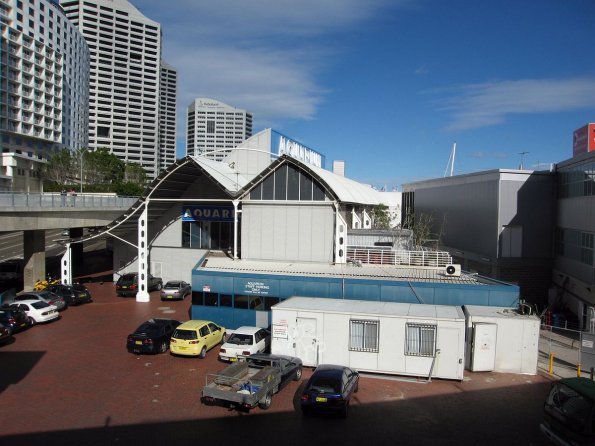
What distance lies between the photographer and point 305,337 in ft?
54.8

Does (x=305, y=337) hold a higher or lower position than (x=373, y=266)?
lower

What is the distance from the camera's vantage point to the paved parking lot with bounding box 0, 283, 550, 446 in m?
11.4

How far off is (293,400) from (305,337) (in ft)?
10.2

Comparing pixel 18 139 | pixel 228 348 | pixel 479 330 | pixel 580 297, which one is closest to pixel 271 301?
pixel 228 348

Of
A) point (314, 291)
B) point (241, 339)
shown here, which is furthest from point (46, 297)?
point (314, 291)

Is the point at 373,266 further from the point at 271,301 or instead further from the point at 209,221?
the point at 209,221

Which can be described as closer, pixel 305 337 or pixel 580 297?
pixel 305 337

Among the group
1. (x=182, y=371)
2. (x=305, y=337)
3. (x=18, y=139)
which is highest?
(x=18, y=139)

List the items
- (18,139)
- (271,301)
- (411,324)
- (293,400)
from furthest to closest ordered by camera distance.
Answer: (18,139) → (271,301) → (411,324) → (293,400)

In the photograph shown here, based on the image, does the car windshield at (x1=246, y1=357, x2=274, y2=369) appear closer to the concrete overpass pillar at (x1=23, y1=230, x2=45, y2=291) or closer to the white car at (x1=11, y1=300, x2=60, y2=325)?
the white car at (x1=11, y1=300, x2=60, y2=325)

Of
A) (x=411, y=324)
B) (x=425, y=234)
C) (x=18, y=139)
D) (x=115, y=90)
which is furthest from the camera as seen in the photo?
(x=115, y=90)

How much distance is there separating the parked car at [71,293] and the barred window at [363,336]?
59.8 ft

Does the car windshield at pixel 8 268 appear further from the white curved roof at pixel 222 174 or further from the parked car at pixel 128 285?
the white curved roof at pixel 222 174

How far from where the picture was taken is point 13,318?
20.8 metres
